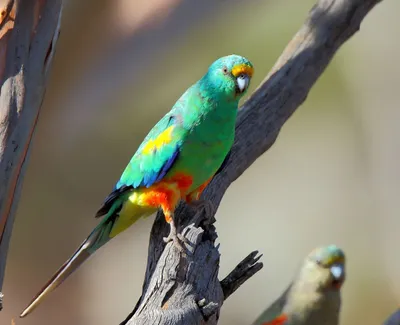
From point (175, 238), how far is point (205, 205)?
23 centimetres

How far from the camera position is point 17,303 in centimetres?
423

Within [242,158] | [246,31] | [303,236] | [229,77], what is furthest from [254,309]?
[229,77]

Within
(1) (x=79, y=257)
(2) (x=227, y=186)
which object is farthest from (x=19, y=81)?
(2) (x=227, y=186)

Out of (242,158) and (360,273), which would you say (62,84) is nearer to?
(242,158)

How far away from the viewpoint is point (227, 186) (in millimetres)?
2084

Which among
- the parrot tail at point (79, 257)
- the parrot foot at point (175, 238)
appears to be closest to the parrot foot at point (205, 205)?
the parrot foot at point (175, 238)

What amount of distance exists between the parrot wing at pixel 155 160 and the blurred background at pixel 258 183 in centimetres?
202

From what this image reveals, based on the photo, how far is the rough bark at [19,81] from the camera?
5.07ft

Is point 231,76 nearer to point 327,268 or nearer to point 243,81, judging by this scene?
point 243,81

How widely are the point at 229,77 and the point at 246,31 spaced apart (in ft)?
9.26

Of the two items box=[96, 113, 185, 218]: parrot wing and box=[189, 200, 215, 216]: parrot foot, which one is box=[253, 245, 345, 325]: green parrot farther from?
box=[96, 113, 185, 218]: parrot wing

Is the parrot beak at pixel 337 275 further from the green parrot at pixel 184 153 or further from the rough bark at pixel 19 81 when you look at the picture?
the rough bark at pixel 19 81

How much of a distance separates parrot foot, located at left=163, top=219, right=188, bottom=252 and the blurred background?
225cm

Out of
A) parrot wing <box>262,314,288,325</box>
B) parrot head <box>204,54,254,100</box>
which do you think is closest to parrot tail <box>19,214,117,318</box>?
parrot head <box>204,54,254,100</box>
